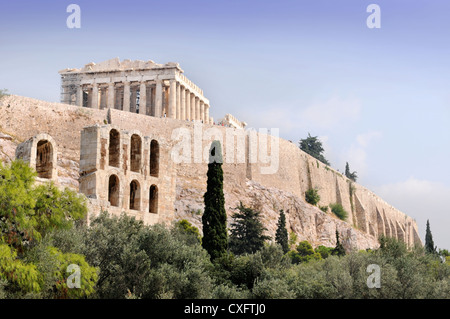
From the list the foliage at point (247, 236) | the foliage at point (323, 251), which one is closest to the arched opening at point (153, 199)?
the foliage at point (247, 236)

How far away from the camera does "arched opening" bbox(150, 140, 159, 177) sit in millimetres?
33625

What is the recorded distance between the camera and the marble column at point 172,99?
64.9 meters

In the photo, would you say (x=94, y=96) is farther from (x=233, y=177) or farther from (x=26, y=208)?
(x=26, y=208)

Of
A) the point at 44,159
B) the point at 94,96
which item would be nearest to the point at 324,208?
the point at 94,96

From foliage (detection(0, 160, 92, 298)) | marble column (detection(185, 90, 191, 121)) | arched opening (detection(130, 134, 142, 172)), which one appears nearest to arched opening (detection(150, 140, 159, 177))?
arched opening (detection(130, 134, 142, 172))

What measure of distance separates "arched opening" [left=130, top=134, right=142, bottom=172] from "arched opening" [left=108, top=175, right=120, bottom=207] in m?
1.82

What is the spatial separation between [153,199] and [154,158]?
2.15m

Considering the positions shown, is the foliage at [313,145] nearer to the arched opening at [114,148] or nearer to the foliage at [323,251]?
the foliage at [323,251]

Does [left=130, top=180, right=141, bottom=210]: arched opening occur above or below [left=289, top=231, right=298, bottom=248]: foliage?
above

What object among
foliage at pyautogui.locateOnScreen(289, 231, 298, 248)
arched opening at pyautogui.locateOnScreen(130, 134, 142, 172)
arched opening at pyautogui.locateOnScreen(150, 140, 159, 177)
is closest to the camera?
arched opening at pyautogui.locateOnScreen(130, 134, 142, 172)

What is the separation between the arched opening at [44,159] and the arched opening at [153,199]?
6.64 m

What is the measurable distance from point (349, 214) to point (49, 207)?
194 ft

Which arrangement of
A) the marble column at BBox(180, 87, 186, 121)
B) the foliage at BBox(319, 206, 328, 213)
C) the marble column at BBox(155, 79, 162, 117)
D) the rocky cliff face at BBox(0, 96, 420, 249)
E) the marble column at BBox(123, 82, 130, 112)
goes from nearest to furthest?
1. the rocky cliff face at BBox(0, 96, 420, 249)
2. the marble column at BBox(155, 79, 162, 117)
3. the marble column at BBox(123, 82, 130, 112)
4. the marble column at BBox(180, 87, 186, 121)
5. the foliage at BBox(319, 206, 328, 213)

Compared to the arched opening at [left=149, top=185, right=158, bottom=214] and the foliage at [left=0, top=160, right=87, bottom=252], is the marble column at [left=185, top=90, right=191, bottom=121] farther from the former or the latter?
the foliage at [left=0, top=160, right=87, bottom=252]
